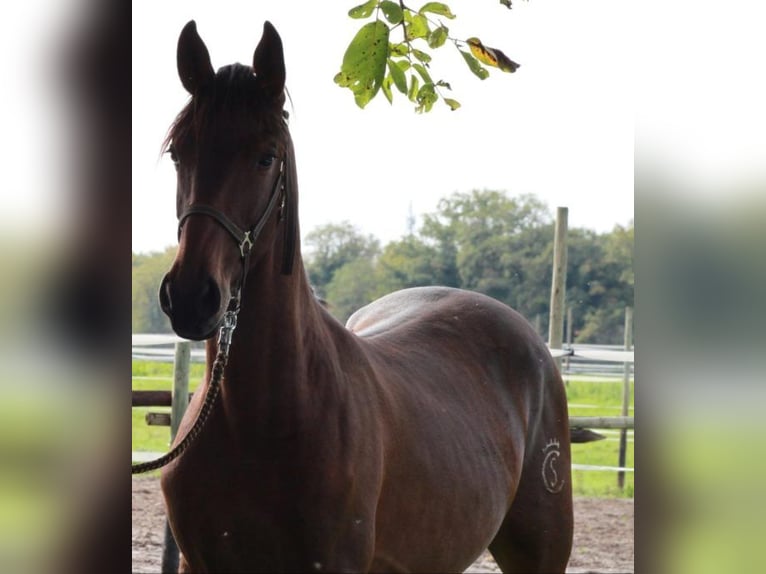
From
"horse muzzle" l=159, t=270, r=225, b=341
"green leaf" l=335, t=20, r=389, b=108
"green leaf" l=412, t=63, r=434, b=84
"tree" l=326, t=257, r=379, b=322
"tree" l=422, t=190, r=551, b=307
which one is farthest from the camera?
"tree" l=422, t=190, r=551, b=307

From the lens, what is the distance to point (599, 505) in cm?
749

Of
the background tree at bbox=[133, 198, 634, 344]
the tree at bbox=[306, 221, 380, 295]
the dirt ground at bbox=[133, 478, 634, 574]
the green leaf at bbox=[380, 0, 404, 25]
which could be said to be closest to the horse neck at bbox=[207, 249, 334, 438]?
the green leaf at bbox=[380, 0, 404, 25]

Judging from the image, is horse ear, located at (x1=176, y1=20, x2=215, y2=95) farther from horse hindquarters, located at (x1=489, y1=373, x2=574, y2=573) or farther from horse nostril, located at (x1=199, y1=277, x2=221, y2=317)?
horse hindquarters, located at (x1=489, y1=373, x2=574, y2=573)

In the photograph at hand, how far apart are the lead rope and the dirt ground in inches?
136

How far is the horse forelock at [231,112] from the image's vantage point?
6.12 ft

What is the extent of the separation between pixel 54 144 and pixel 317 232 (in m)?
18.5

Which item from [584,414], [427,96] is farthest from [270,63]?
[584,414]

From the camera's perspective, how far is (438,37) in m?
2.13

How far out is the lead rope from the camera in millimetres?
1917

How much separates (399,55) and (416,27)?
0.40 feet

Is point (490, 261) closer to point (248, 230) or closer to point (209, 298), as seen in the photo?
point (248, 230)

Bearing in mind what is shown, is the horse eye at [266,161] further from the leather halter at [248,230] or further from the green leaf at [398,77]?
the green leaf at [398,77]

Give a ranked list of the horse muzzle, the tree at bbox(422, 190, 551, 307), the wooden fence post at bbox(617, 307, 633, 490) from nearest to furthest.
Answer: the horse muzzle, the wooden fence post at bbox(617, 307, 633, 490), the tree at bbox(422, 190, 551, 307)

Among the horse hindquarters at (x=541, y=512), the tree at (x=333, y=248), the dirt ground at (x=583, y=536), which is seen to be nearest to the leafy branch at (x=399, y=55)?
the horse hindquarters at (x=541, y=512)
